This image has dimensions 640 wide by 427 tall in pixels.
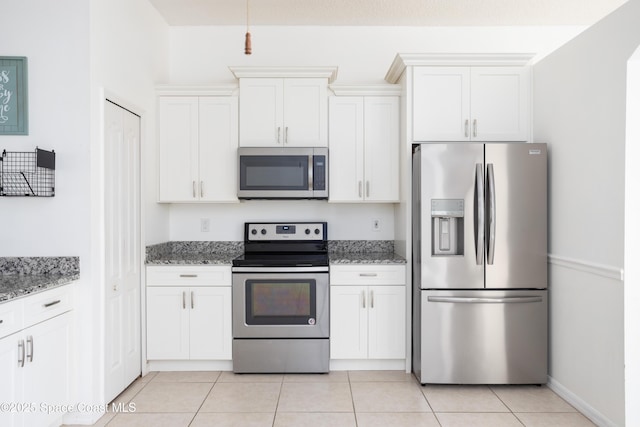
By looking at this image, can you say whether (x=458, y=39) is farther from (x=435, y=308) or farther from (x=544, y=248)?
(x=435, y=308)

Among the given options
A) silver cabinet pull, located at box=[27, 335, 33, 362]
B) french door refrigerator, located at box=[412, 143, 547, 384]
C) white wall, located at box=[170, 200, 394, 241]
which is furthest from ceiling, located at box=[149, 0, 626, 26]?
silver cabinet pull, located at box=[27, 335, 33, 362]

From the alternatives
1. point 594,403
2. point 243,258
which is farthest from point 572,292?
point 243,258

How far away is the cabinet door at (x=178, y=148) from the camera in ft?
11.9

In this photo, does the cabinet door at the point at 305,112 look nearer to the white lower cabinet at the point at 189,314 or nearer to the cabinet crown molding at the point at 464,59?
the cabinet crown molding at the point at 464,59

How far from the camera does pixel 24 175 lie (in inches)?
97.7

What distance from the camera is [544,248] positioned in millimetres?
3074

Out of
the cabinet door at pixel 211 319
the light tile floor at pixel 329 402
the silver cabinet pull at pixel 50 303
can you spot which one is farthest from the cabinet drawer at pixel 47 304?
the cabinet door at pixel 211 319

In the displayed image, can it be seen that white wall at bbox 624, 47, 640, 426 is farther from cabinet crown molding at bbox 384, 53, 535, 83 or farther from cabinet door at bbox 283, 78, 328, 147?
cabinet door at bbox 283, 78, 328, 147

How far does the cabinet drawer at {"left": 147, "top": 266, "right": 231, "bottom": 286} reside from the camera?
338 cm

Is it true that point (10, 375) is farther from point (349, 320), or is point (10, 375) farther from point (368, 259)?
point (368, 259)

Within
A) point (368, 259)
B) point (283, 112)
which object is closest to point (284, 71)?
point (283, 112)

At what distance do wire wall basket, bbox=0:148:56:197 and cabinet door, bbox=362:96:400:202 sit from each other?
223cm

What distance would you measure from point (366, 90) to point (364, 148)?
471 millimetres

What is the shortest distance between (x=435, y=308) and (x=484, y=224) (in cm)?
68
